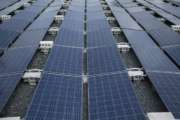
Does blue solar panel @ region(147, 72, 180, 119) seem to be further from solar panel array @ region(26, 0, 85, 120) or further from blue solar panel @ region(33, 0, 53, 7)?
blue solar panel @ region(33, 0, 53, 7)

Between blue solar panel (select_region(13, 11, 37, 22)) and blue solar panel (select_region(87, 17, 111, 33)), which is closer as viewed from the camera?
blue solar panel (select_region(87, 17, 111, 33))

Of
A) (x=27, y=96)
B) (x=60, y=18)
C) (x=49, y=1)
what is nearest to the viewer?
(x=27, y=96)

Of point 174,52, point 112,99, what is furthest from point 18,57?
point 174,52

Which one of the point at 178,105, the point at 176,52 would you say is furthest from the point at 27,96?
the point at 176,52

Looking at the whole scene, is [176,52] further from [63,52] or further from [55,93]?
[55,93]

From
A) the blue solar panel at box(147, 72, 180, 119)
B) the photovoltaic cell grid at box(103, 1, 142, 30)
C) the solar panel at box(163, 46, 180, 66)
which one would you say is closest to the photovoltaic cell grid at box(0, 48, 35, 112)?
the blue solar panel at box(147, 72, 180, 119)

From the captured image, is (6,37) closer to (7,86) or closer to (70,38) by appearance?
(70,38)
